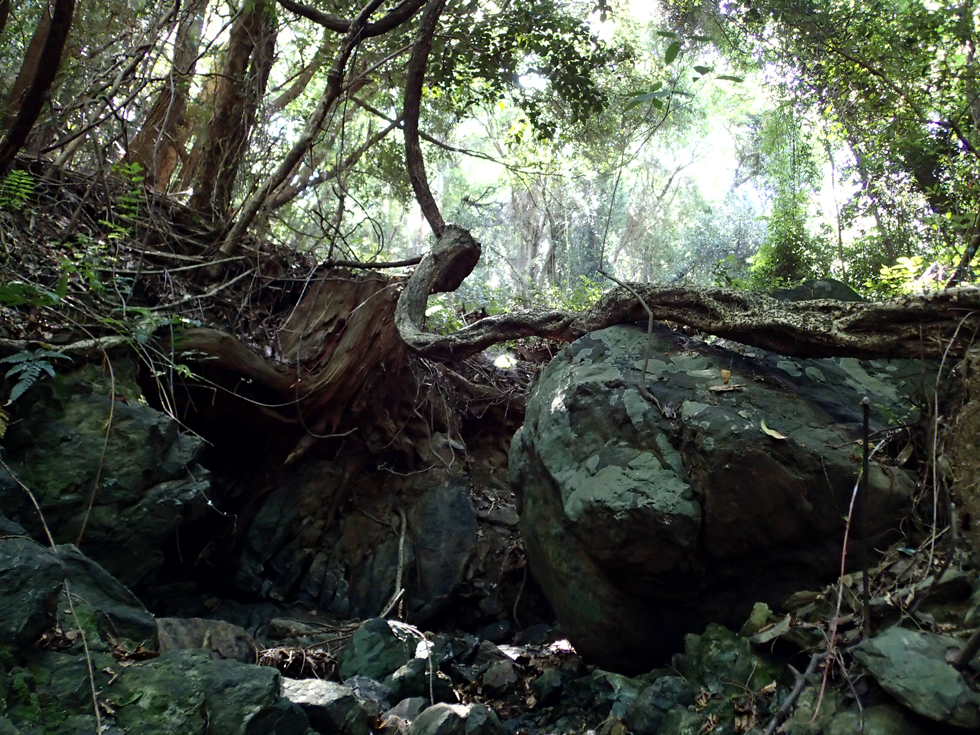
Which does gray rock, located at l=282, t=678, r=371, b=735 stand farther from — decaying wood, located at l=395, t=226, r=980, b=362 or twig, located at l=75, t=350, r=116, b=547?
decaying wood, located at l=395, t=226, r=980, b=362

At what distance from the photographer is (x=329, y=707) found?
9.97 ft

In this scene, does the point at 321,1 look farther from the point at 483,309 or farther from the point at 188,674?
the point at 188,674

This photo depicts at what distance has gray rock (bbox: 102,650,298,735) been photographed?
7.39 ft

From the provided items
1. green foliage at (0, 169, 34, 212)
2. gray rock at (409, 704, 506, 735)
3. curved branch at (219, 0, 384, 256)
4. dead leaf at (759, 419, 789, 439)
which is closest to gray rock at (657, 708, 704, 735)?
gray rock at (409, 704, 506, 735)

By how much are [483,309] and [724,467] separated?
3.80m

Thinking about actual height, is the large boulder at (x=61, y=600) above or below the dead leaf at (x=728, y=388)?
below

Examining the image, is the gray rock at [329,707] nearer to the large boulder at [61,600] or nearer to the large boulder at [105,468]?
the large boulder at [61,600]

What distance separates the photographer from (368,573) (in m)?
5.74

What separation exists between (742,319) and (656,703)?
6.96 feet

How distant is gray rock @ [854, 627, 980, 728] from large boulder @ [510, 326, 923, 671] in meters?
0.88

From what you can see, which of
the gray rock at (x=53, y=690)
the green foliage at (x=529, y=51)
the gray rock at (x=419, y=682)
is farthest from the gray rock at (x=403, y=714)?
the green foliage at (x=529, y=51)

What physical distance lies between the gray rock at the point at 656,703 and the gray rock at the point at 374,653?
1409 mm

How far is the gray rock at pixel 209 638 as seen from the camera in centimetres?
341

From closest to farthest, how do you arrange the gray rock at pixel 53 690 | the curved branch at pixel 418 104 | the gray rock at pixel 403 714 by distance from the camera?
the gray rock at pixel 53 690 < the gray rock at pixel 403 714 < the curved branch at pixel 418 104
